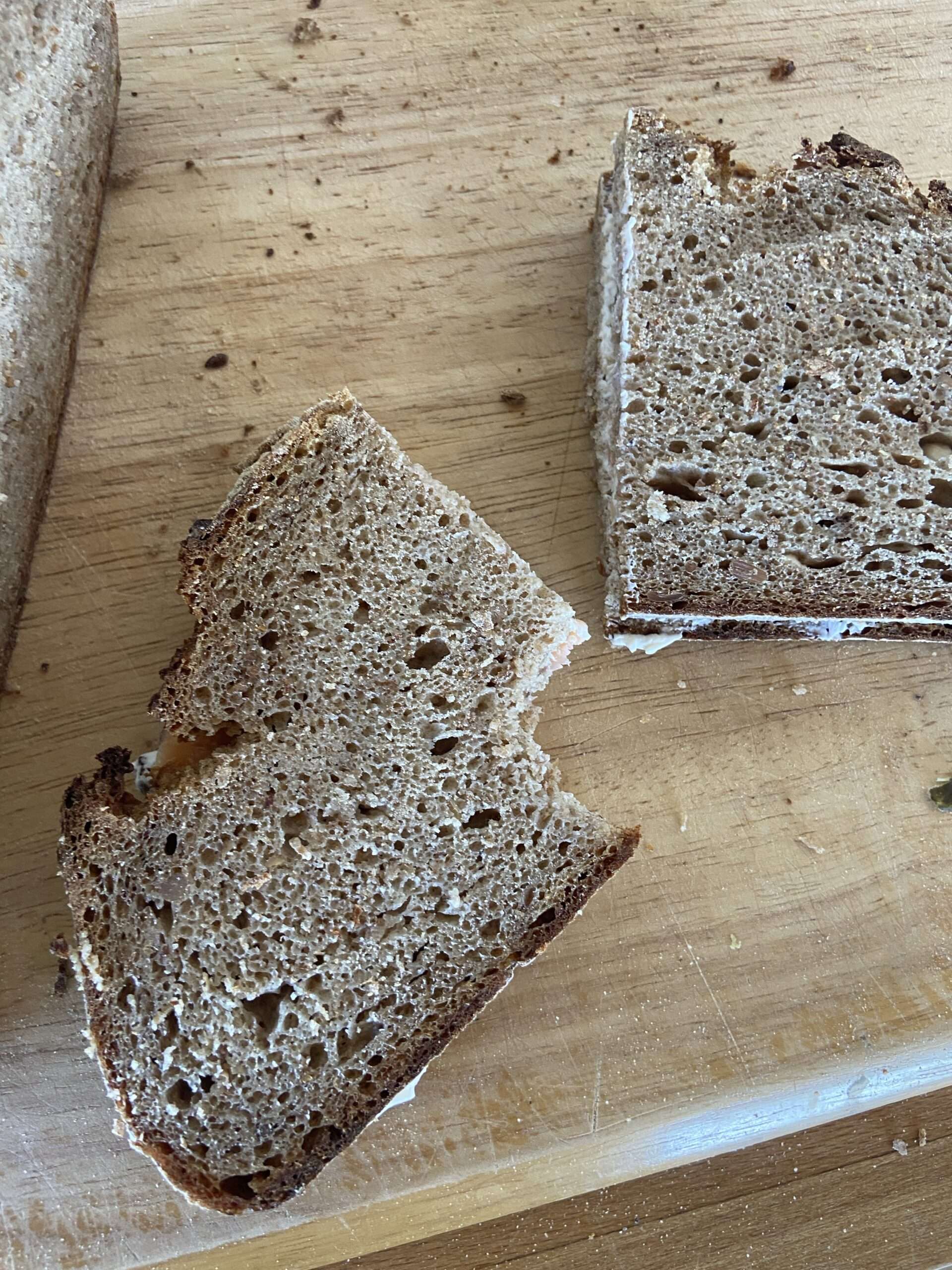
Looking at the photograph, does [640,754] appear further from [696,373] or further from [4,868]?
[4,868]

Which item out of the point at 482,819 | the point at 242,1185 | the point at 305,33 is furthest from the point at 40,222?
the point at 242,1185

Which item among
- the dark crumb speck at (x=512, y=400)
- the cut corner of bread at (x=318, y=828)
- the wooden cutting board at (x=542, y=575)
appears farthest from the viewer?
the dark crumb speck at (x=512, y=400)

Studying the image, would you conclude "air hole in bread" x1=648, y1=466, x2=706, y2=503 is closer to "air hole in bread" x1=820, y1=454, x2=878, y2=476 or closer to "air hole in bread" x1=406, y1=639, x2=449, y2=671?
"air hole in bread" x1=820, y1=454, x2=878, y2=476

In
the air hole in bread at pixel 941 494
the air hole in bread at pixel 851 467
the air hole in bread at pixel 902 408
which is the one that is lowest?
the air hole in bread at pixel 941 494

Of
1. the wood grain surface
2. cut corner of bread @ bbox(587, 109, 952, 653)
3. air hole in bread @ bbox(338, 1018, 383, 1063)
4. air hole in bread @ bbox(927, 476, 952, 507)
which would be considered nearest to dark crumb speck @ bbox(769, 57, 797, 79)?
cut corner of bread @ bbox(587, 109, 952, 653)

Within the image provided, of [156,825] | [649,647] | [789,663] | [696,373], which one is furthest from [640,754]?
[156,825]

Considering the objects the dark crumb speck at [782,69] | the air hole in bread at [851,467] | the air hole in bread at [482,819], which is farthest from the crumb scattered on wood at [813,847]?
the dark crumb speck at [782,69]

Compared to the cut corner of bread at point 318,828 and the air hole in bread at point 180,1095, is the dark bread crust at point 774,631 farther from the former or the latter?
the air hole in bread at point 180,1095
